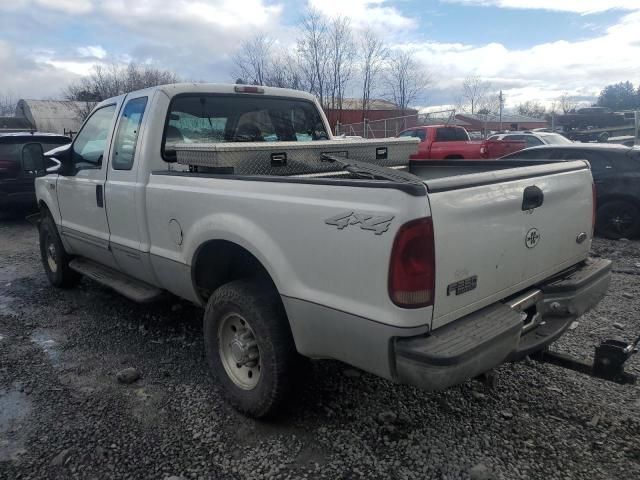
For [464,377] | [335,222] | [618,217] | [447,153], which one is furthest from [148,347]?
[447,153]

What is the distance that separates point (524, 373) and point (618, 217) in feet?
17.8

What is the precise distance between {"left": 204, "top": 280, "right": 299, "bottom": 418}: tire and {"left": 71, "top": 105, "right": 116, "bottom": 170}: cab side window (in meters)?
2.10

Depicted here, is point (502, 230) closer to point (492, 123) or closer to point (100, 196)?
point (100, 196)

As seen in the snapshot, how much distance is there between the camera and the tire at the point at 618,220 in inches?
302

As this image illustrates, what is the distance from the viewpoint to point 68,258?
219 inches

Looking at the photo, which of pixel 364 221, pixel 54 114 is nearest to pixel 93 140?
pixel 364 221

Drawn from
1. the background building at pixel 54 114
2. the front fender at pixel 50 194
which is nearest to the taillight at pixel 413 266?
the front fender at pixel 50 194

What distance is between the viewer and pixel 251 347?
3029 mm

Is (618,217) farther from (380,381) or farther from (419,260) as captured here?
(419,260)

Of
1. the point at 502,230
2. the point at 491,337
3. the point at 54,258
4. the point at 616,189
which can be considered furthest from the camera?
the point at 616,189

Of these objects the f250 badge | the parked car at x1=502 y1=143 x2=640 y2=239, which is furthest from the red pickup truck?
the f250 badge

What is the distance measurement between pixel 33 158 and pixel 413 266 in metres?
4.57

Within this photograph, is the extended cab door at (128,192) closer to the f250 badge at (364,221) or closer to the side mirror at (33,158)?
the side mirror at (33,158)

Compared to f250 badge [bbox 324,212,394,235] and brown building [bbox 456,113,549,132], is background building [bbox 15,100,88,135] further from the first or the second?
f250 badge [bbox 324,212,394,235]
